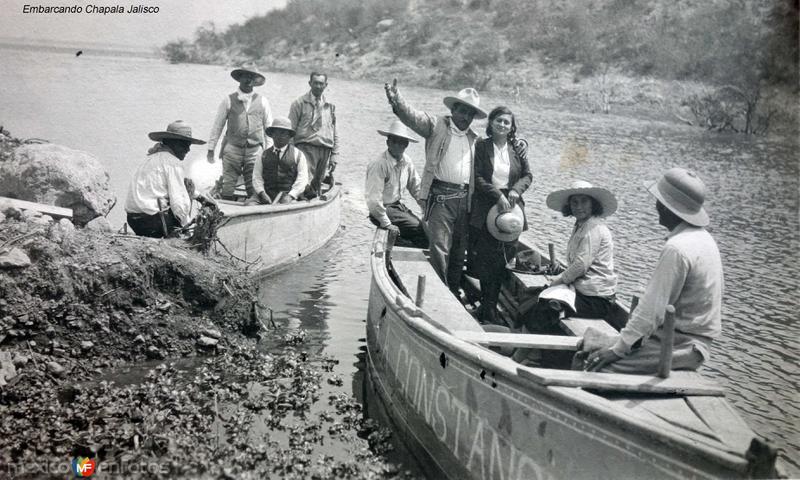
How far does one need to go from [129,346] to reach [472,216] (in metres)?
3.68

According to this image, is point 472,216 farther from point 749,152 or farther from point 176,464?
point 749,152

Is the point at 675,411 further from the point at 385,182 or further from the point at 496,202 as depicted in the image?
the point at 385,182

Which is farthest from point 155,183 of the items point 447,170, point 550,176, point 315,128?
point 550,176

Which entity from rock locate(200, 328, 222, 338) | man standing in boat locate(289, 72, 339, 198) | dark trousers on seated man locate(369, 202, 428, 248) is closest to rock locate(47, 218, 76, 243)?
rock locate(200, 328, 222, 338)

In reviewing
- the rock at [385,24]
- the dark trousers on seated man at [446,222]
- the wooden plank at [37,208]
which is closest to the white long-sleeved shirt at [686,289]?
the dark trousers on seated man at [446,222]

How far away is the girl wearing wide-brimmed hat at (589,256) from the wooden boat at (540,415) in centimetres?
36

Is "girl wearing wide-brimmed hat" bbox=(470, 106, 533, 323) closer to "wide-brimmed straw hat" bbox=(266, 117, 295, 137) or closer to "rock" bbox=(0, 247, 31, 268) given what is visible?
"wide-brimmed straw hat" bbox=(266, 117, 295, 137)

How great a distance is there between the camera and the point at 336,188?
11.7m

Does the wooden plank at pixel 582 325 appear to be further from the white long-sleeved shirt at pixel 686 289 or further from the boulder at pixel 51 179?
the boulder at pixel 51 179

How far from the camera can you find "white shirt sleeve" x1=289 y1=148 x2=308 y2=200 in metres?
9.46

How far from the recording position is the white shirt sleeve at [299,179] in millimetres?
9461

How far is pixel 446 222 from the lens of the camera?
22.7 ft

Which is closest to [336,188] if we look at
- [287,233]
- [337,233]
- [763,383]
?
[337,233]

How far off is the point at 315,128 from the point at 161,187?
3.90 metres
